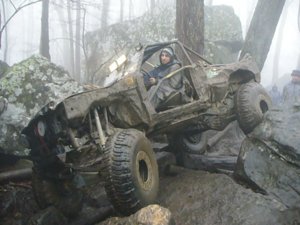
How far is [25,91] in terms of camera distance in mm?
7457

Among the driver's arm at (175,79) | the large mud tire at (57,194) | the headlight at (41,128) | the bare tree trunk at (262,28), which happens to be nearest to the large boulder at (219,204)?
the large mud tire at (57,194)

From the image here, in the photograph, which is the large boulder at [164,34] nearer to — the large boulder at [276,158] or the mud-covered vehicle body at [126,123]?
the mud-covered vehicle body at [126,123]

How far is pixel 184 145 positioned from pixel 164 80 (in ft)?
5.19

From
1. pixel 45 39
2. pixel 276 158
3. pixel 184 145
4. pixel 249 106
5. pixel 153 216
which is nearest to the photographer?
pixel 153 216

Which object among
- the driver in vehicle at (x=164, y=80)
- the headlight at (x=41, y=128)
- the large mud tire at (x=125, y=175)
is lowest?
the large mud tire at (x=125, y=175)

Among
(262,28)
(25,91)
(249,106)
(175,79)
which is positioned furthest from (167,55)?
(262,28)

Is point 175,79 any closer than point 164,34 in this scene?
Yes

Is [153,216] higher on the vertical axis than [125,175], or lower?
lower

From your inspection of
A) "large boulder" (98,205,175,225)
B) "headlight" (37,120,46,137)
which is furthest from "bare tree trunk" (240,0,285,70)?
"large boulder" (98,205,175,225)

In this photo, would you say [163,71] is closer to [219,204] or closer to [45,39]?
[219,204]

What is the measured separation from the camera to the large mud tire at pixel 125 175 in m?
3.75

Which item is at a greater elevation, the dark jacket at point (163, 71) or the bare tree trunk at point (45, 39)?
the bare tree trunk at point (45, 39)

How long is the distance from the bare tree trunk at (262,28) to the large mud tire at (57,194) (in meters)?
5.25

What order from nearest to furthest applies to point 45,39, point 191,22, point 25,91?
point 25,91 < point 191,22 < point 45,39
